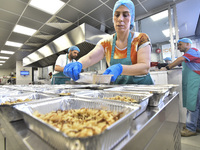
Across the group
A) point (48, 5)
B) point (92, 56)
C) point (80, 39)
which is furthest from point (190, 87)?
point (48, 5)

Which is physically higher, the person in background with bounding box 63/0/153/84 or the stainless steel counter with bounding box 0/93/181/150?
the person in background with bounding box 63/0/153/84

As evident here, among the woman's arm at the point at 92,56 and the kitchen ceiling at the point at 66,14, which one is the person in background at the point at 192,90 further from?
the kitchen ceiling at the point at 66,14

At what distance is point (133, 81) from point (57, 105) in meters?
1.22

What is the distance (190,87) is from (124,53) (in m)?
1.67

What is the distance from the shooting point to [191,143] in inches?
73.0

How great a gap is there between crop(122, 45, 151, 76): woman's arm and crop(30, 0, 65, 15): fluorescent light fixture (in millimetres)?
2719

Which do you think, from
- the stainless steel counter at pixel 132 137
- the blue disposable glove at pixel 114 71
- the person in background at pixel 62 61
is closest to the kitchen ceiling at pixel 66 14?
the person in background at pixel 62 61

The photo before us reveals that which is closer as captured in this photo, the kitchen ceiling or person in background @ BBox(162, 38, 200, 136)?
person in background @ BBox(162, 38, 200, 136)

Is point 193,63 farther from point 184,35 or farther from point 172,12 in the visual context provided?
point 184,35

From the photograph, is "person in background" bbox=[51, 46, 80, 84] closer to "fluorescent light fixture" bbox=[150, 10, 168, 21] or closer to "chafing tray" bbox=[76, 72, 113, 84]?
"chafing tray" bbox=[76, 72, 113, 84]

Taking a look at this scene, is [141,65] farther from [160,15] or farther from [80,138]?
[160,15]

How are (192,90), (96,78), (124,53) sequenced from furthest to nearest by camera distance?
(192,90) < (124,53) < (96,78)

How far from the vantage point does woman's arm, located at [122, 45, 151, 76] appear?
53.4 inches

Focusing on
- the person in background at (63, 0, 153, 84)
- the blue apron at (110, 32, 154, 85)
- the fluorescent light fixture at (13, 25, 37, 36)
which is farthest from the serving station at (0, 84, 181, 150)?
the fluorescent light fixture at (13, 25, 37, 36)
